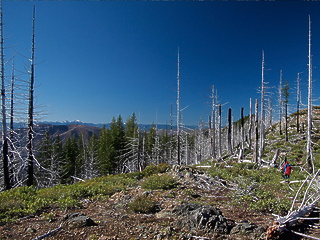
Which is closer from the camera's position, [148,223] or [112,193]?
[148,223]

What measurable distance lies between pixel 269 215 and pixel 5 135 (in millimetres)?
13792

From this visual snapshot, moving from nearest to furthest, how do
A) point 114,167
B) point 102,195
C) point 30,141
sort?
point 102,195
point 30,141
point 114,167

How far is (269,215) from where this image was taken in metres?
6.37

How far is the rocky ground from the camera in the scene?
15.5 feet

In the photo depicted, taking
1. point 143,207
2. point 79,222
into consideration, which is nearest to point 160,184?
point 143,207

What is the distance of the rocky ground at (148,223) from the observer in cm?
473

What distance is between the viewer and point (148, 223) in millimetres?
5598

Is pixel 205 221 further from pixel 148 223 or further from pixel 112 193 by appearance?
pixel 112 193

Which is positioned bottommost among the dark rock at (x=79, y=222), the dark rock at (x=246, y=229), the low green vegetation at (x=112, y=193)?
the low green vegetation at (x=112, y=193)

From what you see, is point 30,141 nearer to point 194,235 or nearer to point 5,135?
point 5,135

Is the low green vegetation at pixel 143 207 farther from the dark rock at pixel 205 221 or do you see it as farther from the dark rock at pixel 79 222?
the dark rock at pixel 79 222

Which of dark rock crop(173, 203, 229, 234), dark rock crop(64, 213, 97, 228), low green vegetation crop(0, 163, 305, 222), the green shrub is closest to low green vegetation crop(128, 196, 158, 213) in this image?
low green vegetation crop(0, 163, 305, 222)

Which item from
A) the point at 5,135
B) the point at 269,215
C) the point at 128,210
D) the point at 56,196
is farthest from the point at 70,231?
the point at 5,135

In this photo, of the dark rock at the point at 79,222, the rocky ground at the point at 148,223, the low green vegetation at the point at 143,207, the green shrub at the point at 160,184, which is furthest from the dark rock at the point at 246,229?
the green shrub at the point at 160,184
